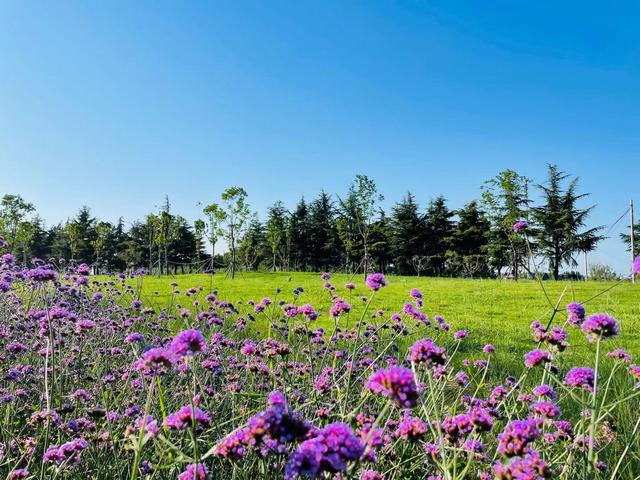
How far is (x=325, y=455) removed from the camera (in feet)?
3.70

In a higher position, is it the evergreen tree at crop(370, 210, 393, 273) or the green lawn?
the evergreen tree at crop(370, 210, 393, 273)

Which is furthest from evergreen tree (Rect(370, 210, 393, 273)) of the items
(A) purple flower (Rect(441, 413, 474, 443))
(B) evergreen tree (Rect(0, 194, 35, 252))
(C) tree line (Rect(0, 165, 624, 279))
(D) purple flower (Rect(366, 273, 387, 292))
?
(A) purple flower (Rect(441, 413, 474, 443))

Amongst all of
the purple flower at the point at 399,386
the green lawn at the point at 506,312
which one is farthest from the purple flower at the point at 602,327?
the green lawn at the point at 506,312

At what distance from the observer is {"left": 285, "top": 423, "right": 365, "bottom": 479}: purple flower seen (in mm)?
1101

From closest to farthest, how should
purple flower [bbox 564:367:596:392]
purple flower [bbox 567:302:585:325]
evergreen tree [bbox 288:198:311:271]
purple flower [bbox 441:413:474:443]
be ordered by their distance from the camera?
1. purple flower [bbox 441:413:474:443]
2. purple flower [bbox 564:367:596:392]
3. purple flower [bbox 567:302:585:325]
4. evergreen tree [bbox 288:198:311:271]

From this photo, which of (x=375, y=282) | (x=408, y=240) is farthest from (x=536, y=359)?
(x=408, y=240)

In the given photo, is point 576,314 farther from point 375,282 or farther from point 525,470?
point 525,470

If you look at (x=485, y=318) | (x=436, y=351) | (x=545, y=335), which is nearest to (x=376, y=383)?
(x=436, y=351)

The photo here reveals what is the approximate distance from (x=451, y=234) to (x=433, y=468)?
53.9m

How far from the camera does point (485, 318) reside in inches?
469

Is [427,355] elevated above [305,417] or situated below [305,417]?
above

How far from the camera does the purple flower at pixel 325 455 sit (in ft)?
3.61

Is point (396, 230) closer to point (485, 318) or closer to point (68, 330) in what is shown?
point (485, 318)

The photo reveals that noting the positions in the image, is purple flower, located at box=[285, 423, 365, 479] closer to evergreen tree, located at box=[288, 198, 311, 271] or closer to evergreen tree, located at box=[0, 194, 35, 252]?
evergreen tree, located at box=[0, 194, 35, 252]
